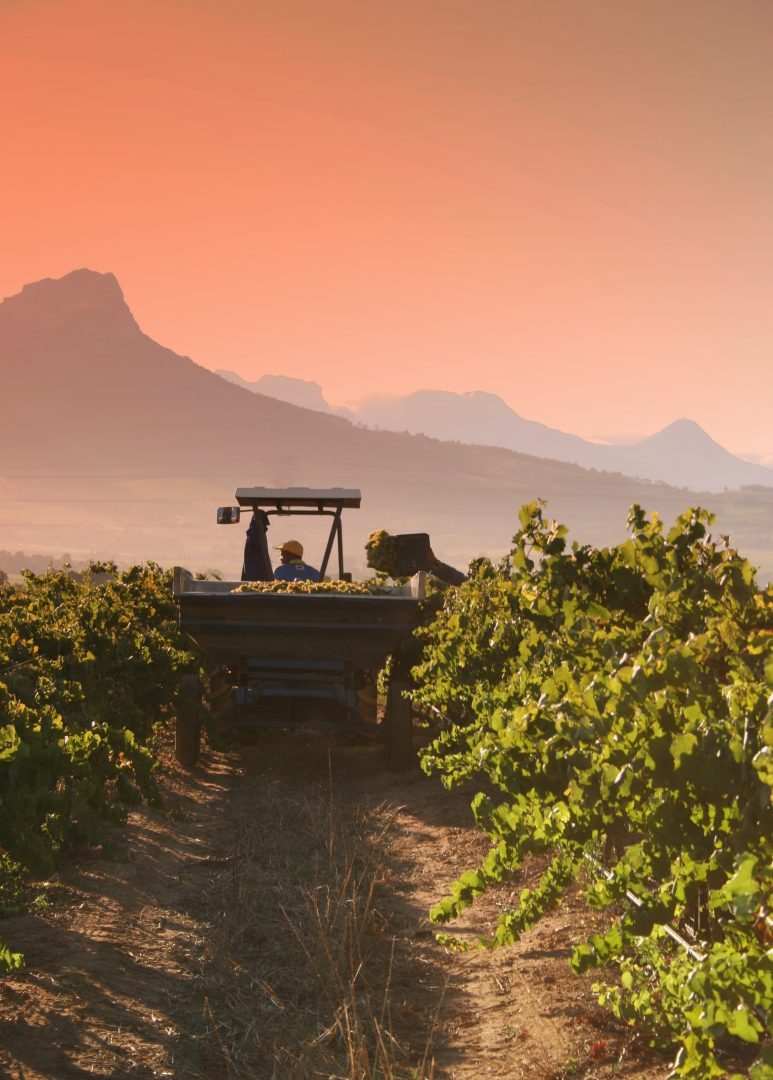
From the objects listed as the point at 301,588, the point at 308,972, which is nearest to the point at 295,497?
the point at 301,588

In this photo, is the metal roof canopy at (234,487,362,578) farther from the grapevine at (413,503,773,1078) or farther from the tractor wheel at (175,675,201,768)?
the grapevine at (413,503,773,1078)

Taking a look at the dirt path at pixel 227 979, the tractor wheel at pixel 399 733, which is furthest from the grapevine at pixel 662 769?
the tractor wheel at pixel 399 733

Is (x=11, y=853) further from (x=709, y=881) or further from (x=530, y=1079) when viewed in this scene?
(x=709, y=881)

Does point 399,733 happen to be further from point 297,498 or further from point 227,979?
point 227,979

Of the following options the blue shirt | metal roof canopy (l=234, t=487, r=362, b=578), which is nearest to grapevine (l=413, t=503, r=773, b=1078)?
the blue shirt

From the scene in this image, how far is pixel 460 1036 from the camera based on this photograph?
5.32m

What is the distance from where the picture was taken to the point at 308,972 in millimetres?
6016

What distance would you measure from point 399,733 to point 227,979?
5773 mm

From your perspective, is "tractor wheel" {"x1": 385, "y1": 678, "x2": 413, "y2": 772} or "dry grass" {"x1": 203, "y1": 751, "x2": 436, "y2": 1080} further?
"tractor wheel" {"x1": 385, "y1": 678, "x2": 413, "y2": 772}

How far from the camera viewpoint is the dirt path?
16.2 ft

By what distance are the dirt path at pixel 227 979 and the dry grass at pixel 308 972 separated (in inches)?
0.8

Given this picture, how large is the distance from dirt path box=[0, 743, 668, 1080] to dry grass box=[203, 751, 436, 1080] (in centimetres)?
2

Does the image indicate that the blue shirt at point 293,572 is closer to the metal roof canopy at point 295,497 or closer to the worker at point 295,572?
the worker at point 295,572

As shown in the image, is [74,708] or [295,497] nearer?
[74,708]
